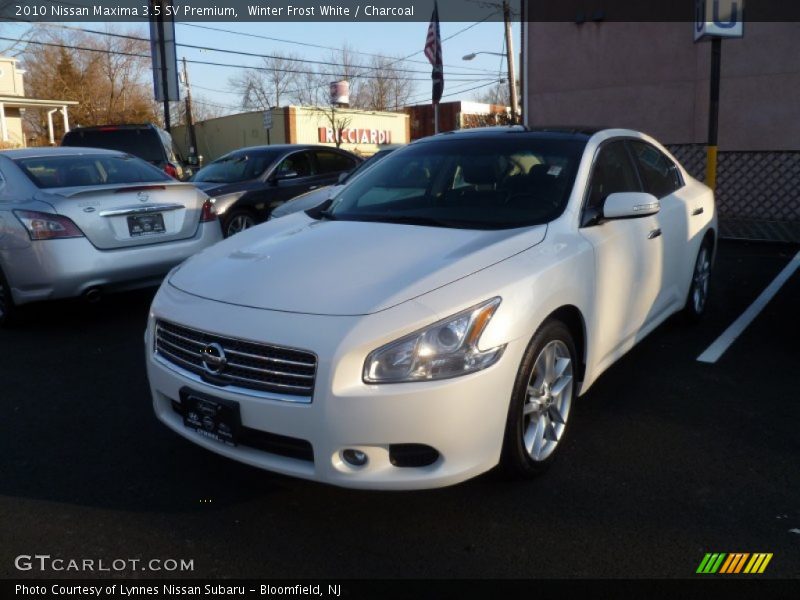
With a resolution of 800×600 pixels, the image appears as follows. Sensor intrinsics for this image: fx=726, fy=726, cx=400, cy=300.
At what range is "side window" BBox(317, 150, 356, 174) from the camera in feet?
34.5

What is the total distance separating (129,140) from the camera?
43.3 ft

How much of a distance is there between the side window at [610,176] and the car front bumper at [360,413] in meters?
1.32

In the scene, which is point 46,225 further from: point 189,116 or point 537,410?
point 189,116

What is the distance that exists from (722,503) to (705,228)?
288 cm

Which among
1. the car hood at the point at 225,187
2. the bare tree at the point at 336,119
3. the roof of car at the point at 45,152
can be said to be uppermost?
the bare tree at the point at 336,119

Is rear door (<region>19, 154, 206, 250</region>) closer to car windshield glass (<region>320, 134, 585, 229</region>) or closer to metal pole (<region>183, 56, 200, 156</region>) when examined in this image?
car windshield glass (<region>320, 134, 585, 229</region>)

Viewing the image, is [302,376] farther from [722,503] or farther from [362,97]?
[362,97]

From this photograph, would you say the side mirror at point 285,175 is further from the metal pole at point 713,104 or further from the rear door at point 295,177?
the metal pole at point 713,104

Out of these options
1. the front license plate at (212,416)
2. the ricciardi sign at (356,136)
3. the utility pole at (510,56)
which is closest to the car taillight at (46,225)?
the front license plate at (212,416)

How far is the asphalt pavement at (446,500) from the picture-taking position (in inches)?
105

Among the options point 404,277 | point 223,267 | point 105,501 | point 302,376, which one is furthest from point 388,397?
point 105,501

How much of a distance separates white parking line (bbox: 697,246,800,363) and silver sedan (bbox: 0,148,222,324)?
4.19 metres

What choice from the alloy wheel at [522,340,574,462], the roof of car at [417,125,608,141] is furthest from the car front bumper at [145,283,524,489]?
the roof of car at [417,125,608,141]

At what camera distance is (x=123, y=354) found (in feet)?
17.0
